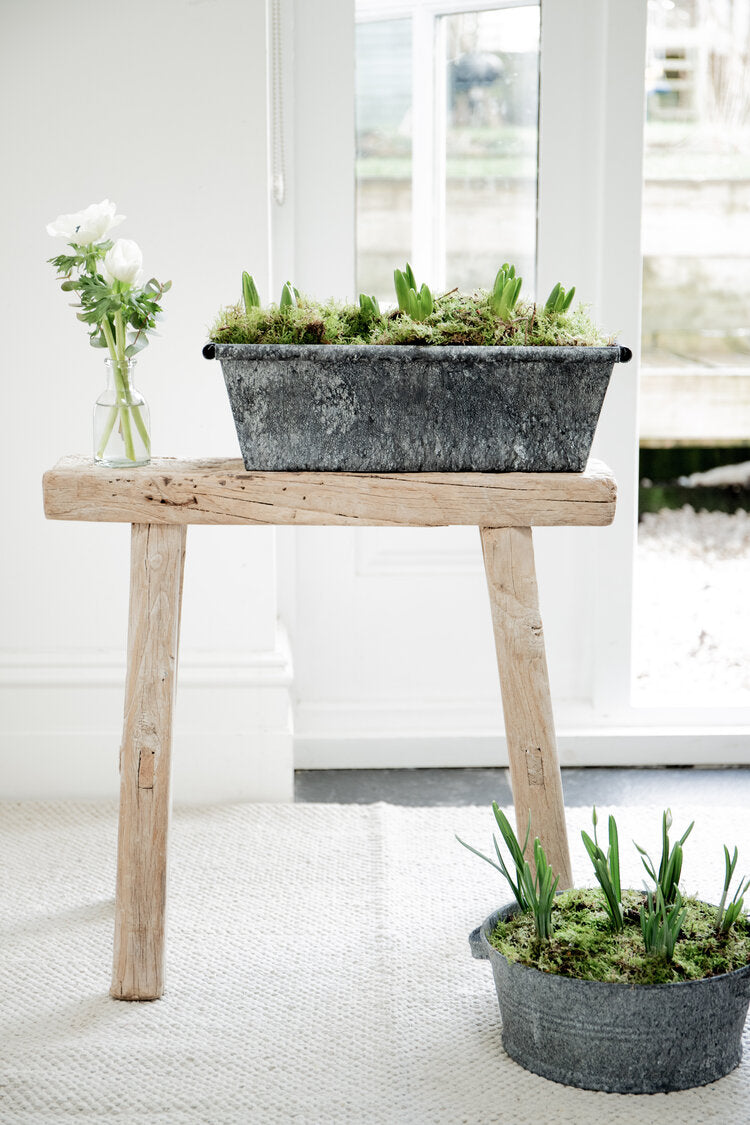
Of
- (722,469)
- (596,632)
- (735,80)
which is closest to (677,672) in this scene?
(596,632)

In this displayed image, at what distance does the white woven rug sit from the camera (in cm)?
126

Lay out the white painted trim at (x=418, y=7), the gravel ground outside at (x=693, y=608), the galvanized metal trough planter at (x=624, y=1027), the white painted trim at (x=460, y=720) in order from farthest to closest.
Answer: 1. the gravel ground outside at (x=693, y=608)
2. the white painted trim at (x=460, y=720)
3. the white painted trim at (x=418, y=7)
4. the galvanized metal trough planter at (x=624, y=1027)

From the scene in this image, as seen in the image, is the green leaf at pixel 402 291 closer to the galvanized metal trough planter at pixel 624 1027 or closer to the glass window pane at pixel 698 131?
the galvanized metal trough planter at pixel 624 1027

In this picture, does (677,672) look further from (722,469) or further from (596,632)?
(722,469)

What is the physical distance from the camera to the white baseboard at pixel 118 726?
2084 mm

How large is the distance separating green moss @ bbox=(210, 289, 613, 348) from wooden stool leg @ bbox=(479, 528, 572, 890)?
220 mm

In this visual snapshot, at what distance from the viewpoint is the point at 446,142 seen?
87.8 inches

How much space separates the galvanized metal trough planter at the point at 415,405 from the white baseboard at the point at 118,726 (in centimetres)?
73

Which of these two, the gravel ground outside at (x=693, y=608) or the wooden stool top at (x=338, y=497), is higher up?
the wooden stool top at (x=338, y=497)

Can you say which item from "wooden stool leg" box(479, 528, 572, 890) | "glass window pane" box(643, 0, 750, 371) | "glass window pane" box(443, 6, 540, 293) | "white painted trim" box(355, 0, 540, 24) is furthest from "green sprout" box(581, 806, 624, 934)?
"glass window pane" box(643, 0, 750, 371)

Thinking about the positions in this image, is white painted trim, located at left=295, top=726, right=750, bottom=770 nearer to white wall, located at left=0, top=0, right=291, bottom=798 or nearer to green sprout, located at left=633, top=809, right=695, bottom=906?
white wall, located at left=0, top=0, right=291, bottom=798

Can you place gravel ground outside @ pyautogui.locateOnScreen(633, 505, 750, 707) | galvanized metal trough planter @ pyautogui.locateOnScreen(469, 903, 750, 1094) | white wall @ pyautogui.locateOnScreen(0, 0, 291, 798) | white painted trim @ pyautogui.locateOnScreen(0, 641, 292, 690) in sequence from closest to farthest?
1. galvanized metal trough planter @ pyautogui.locateOnScreen(469, 903, 750, 1094)
2. white wall @ pyautogui.locateOnScreen(0, 0, 291, 798)
3. white painted trim @ pyautogui.locateOnScreen(0, 641, 292, 690)
4. gravel ground outside @ pyautogui.locateOnScreen(633, 505, 750, 707)

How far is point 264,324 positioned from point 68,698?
929 mm

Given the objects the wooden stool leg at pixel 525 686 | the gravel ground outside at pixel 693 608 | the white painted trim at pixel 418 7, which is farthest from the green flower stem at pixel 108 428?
the gravel ground outside at pixel 693 608
